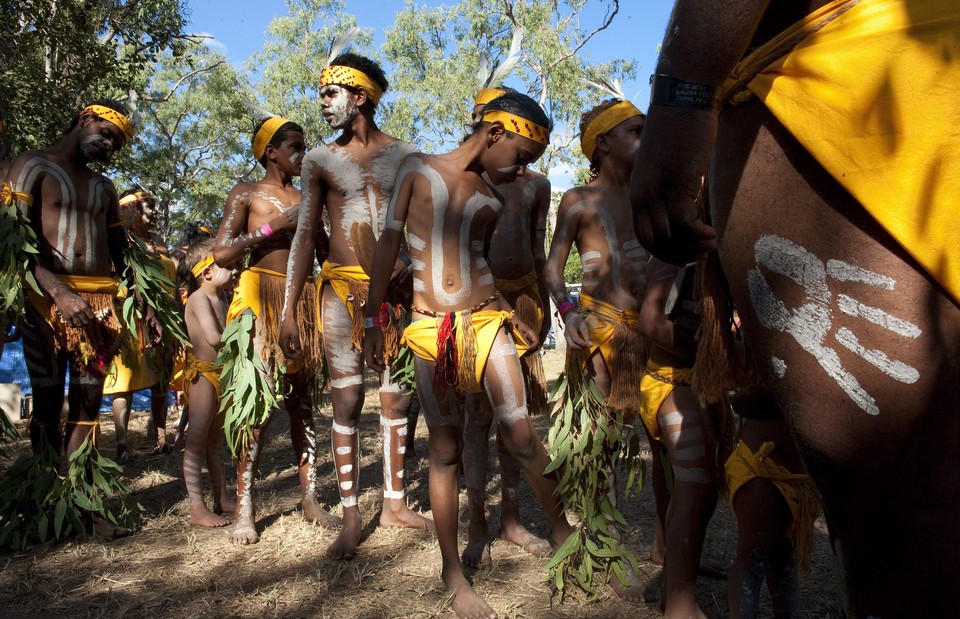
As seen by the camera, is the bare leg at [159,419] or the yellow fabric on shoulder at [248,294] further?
the bare leg at [159,419]

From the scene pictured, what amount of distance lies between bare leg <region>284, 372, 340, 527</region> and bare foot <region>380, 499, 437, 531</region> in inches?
14.0

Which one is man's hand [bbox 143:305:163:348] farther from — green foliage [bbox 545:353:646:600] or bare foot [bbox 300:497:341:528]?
green foliage [bbox 545:353:646:600]

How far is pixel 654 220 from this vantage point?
127 centimetres

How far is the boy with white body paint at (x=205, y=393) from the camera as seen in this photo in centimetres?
484

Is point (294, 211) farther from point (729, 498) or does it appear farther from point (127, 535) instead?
point (729, 498)

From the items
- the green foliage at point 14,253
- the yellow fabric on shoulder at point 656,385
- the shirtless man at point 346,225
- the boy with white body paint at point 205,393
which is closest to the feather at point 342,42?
the shirtless man at point 346,225

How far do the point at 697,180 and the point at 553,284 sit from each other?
112 inches

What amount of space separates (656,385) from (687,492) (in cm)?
46

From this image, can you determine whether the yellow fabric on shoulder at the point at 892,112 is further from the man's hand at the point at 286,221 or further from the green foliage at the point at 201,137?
the green foliage at the point at 201,137

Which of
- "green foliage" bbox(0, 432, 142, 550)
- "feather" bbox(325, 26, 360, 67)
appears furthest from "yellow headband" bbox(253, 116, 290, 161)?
"green foliage" bbox(0, 432, 142, 550)

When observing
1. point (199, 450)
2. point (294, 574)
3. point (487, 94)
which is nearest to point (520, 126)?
point (487, 94)

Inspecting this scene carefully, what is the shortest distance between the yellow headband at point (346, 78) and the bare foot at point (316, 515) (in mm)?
2624

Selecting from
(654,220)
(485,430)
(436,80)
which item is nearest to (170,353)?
(485,430)

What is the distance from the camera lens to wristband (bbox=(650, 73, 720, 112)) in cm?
121
